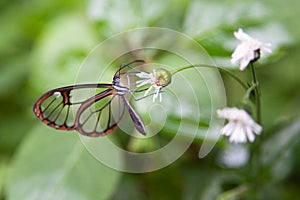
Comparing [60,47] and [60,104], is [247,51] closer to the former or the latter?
[60,104]

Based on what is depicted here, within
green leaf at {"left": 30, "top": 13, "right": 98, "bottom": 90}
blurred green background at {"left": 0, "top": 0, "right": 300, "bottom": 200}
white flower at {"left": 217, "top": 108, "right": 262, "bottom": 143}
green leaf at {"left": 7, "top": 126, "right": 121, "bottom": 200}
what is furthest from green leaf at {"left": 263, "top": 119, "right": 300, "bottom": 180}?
green leaf at {"left": 30, "top": 13, "right": 98, "bottom": 90}

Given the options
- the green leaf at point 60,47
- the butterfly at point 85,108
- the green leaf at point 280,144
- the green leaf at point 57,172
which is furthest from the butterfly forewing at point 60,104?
the green leaf at point 280,144

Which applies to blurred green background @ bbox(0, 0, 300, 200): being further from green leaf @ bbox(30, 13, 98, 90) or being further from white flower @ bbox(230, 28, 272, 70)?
white flower @ bbox(230, 28, 272, 70)

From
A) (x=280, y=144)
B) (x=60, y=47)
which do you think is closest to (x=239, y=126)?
(x=280, y=144)

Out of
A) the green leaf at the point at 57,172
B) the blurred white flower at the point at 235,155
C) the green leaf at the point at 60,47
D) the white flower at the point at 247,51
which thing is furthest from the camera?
the green leaf at the point at 60,47

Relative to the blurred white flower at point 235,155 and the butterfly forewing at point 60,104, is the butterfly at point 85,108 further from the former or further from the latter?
the blurred white flower at point 235,155

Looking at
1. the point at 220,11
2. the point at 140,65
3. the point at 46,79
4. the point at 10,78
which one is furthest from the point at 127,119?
the point at 10,78

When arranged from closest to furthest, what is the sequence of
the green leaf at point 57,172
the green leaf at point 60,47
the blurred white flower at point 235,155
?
the green leaf at point 57,172, the blurred white flower at point 235,155, the green leaf at point 60,47
